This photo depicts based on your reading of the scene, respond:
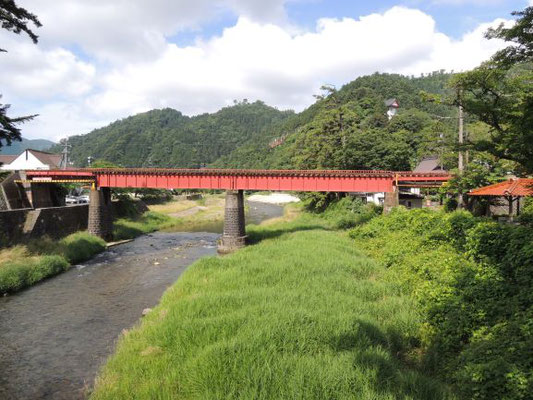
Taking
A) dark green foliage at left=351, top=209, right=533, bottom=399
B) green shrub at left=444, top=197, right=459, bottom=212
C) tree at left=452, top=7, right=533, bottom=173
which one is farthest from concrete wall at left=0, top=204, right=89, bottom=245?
green shrub at left=444, top=197, right=459, bottom=212

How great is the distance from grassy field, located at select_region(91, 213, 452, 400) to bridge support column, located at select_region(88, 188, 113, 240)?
913 inches

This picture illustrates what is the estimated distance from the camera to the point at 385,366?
322 inches

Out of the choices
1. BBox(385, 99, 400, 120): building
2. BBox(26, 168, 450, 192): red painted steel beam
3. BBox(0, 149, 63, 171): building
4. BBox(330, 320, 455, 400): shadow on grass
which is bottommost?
→ BBox(330, 320, 455, 400): shadow on grass

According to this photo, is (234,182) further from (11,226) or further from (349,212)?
(11,226)

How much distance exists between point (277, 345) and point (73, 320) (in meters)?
11.2

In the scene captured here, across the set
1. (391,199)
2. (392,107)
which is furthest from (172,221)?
(392,107)

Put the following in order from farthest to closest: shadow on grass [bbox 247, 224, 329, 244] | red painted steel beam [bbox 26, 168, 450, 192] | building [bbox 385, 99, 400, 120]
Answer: building [bbox 385, 99, 400, 120]
shadow on grass [bbox 247, 224, 329, 244]
red painted steel beam [bbox 26, 168, 450, 192]

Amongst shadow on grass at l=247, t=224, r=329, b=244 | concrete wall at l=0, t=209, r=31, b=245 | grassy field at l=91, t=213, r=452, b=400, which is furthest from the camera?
shadow on grass at l=247, t=224, r=329, b=244

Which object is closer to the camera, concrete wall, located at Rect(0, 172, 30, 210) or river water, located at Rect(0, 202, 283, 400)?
river water, located at Rect(0, 202, 283, 400)

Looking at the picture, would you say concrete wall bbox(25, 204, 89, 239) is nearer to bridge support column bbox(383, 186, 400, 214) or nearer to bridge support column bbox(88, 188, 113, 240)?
bridge support column bbox(88, 188, 113, 240)

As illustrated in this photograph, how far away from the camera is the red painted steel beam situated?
33.3 m

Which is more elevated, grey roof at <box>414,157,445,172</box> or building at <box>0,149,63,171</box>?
building at <box>0,149,63,171</box>

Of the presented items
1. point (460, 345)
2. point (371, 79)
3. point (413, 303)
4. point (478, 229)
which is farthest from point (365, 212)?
point (371, 79)

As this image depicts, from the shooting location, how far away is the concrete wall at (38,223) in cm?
2647
